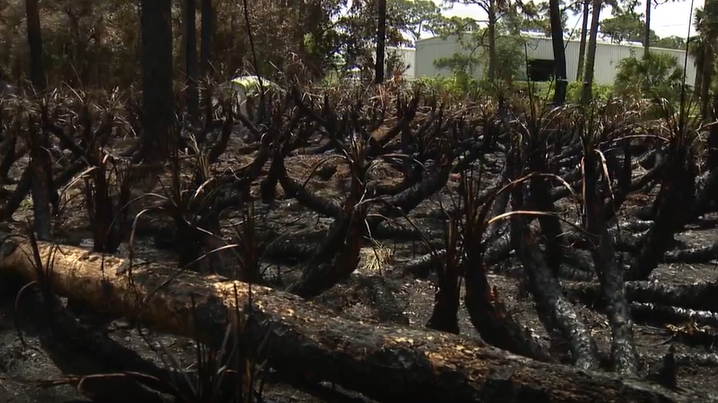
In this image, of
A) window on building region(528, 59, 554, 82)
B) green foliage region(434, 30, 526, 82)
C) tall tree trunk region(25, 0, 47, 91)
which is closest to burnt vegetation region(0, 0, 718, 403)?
window on building region(528, 59, 554, 82)

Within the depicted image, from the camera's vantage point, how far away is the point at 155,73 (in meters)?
11.6

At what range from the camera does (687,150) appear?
5.79 metres

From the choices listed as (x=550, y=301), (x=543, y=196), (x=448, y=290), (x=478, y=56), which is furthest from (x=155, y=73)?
(x=478, y=56)

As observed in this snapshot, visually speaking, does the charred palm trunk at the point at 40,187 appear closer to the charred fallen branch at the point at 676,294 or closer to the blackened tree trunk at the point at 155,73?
the blackened tree trunk at the point at 155,73

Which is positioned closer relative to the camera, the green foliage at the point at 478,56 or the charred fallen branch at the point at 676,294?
the charred fallen branch at the point at 676,294

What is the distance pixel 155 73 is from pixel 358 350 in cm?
834

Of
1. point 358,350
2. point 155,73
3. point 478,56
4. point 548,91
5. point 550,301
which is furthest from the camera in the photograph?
point 478,56

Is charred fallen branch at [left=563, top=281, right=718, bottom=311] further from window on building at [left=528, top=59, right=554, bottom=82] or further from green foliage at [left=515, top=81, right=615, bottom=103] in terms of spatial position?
window on building at [left=528, top=59, right=554, bottom=82]

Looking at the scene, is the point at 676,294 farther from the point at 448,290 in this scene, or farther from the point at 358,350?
the point at 358,350

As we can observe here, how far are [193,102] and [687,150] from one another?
12.9m

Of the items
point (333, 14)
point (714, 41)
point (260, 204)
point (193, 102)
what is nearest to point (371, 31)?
point (333, 14)

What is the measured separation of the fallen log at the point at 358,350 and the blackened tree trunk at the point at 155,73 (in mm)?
6476

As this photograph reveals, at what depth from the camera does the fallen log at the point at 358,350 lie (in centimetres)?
361

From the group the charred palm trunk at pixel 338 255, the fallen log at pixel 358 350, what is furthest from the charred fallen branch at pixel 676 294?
the fallen log at pixel 358 350
